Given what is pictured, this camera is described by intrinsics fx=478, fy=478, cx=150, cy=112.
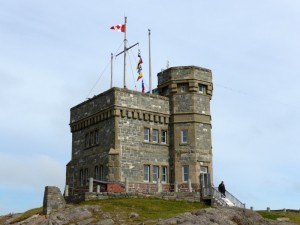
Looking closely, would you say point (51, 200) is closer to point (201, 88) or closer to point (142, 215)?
point (142, 215)

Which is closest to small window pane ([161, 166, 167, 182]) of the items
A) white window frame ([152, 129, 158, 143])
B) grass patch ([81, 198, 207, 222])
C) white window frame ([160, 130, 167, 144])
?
white window frame ([160, 130, 167, 144])

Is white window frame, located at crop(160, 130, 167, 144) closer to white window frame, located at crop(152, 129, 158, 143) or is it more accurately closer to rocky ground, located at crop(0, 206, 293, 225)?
white window frame, located at crop(152, 129, 158, 143)

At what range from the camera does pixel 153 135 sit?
42.9m

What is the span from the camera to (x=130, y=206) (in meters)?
32.1

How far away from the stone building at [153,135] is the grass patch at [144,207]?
4.81 m

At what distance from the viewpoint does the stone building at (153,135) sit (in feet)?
133

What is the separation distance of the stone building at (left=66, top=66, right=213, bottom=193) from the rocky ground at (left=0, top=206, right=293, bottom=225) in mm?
7994

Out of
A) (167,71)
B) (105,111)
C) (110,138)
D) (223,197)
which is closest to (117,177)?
(110,138)

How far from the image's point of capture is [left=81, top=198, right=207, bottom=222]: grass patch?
98.4 ft

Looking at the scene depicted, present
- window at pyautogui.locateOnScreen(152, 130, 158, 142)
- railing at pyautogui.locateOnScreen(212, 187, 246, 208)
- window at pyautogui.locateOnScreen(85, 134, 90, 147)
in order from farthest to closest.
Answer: window at pyautogui.locateOnScreen(85, 134, 90, 147) < window at pyautogui.locateOnScreen(152, 130, 158, 142) < railing at pyautogui.locateOnScreen(212, 187, 246, 208)

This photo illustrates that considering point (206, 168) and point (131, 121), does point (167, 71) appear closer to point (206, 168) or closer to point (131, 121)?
point (131, 121)

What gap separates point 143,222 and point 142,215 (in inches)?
108

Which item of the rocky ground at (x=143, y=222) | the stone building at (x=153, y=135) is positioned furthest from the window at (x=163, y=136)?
the rocky ground at (x=143, y=222)

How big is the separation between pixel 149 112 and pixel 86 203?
12159 millimetres
